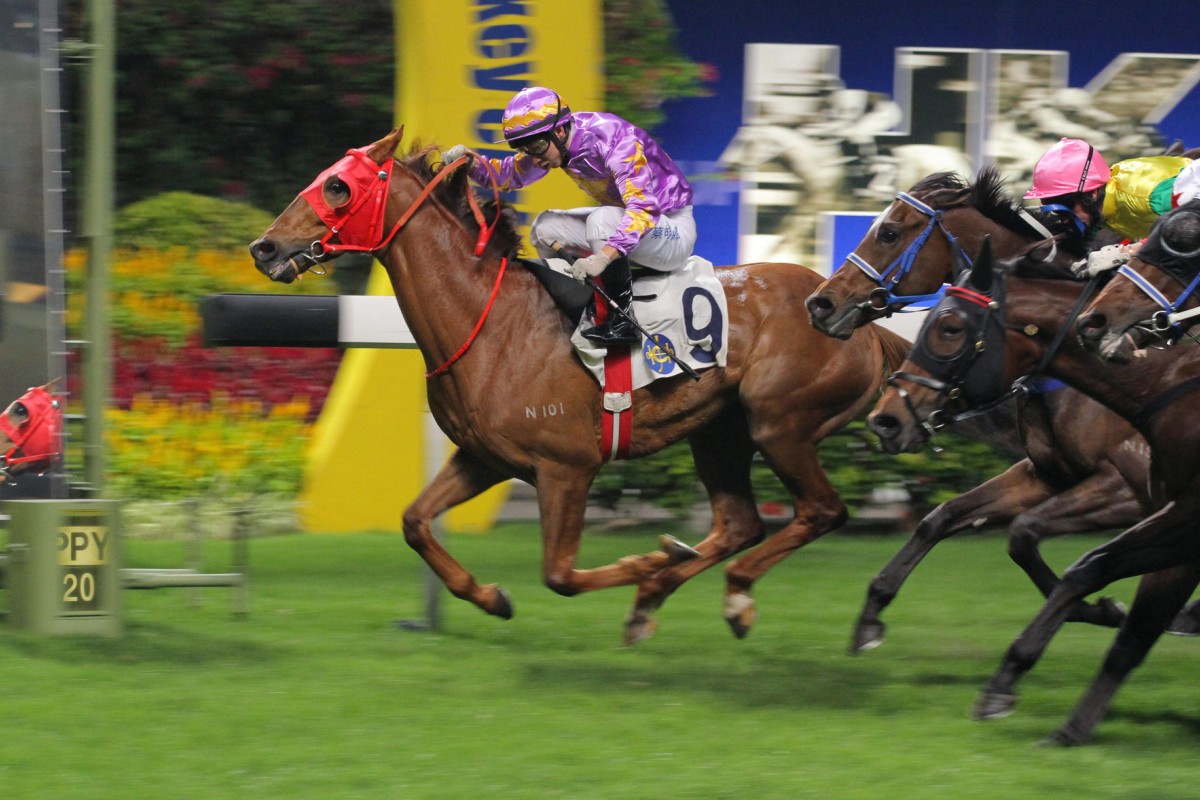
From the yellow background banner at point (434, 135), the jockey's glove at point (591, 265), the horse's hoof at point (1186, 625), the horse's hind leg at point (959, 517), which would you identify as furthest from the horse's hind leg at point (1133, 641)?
the yellow background banner at point (434, 135)

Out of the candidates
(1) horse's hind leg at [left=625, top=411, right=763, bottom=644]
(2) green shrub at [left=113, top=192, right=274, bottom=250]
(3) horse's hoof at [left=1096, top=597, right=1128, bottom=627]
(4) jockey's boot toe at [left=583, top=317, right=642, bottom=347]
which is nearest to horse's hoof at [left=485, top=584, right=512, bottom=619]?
(1) horse's hind leg at [left=625, top=411, right=763, bottom=644]

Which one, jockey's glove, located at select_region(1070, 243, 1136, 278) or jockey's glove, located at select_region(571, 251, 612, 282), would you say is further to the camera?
jockey's glove, located at select_region(571, 251, 612, 282)

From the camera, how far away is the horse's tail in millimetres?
6793

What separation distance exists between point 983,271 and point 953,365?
0.97 feet

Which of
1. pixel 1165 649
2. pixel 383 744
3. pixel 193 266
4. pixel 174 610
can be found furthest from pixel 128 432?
pixel 1165 649

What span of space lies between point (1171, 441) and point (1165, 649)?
5.94 ft

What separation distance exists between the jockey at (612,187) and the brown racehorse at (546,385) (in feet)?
0.79

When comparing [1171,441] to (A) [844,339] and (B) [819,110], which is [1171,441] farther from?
(B) [819,110]

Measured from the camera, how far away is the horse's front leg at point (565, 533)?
19.6ft

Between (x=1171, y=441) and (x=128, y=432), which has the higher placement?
(x=1171, y=441)

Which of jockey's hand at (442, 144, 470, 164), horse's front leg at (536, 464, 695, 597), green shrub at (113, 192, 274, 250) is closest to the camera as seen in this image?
horse's front leg at (536, 464, 695, 597)

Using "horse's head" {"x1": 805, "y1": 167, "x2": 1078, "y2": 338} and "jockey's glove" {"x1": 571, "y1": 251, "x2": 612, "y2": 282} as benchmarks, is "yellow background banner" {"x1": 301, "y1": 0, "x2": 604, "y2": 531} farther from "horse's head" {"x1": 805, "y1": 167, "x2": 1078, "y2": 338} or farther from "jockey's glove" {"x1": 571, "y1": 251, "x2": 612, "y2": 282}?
"jockey's glove" {"x1": 571, "y1": 251, "x2": 612, "y2": 282}

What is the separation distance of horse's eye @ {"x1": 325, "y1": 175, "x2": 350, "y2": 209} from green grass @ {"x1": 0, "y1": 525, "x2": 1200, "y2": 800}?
1607mm

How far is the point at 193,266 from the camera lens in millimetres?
10023
